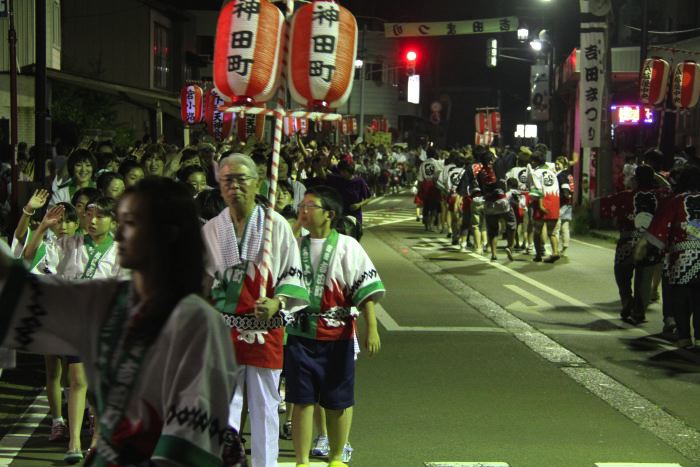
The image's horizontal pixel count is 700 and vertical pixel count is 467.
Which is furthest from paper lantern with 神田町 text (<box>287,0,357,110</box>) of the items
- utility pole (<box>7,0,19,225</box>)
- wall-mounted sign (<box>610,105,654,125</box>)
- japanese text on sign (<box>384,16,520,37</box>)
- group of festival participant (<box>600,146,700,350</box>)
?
japanese text on sign (<box>384,16,520,37</box>)

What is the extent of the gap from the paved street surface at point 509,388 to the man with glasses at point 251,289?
1.09 meters

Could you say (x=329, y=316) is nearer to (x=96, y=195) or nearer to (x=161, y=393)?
(x=96, y=195)

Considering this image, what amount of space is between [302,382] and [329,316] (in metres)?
0.43

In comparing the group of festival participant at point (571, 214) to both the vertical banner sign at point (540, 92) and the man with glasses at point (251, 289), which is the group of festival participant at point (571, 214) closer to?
the man with glasses at point (251, 289)

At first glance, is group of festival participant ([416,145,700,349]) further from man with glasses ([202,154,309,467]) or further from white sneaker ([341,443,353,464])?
man with glasses ([202,154,309,467])

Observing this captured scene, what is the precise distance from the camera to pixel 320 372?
6527mm

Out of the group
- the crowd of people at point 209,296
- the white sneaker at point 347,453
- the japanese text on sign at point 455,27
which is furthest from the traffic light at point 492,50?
the white sneaker at point 347,453

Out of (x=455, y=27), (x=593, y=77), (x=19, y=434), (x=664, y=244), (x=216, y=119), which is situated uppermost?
(x=455, y=27)

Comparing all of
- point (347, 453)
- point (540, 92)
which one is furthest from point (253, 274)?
point (540, 92)

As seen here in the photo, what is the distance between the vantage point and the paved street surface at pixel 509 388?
7355 mm

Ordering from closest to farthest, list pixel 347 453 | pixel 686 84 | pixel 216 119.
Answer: pixel 347 453
pixel 216 119
pixel 686 84

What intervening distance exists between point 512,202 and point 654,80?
6156 millimetres

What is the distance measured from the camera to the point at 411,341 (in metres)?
11.4

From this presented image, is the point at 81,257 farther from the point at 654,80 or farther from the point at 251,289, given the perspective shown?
the point at 654,80
